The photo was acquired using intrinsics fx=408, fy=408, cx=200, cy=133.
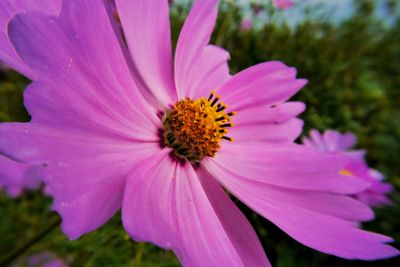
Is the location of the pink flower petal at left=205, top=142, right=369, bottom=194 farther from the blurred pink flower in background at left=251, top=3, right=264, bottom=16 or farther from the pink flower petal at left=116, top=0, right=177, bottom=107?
the blurred pink flower in background at left=251, top=3, right=264, bottom=16

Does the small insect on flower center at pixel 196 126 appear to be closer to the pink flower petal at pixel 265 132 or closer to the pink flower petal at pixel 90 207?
the pink flower petal at pixel 265 132

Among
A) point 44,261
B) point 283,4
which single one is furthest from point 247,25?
point 44,261

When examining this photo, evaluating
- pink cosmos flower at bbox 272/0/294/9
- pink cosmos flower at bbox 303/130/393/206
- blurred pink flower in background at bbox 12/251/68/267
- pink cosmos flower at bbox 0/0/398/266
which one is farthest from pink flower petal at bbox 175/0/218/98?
pink cosmos flower at bbox 272/0/294/9

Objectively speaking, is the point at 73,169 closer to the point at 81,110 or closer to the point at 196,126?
the point at 81,110

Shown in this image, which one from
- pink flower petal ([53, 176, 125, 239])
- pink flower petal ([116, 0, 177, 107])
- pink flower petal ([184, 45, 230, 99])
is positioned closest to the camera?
pink flower petal ([53, 176, 125, 239])

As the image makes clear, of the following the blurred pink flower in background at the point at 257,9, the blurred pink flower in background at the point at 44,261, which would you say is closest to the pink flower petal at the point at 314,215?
the blurred pink flower in background at the point at 44,261

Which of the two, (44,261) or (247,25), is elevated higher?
(247,25)
